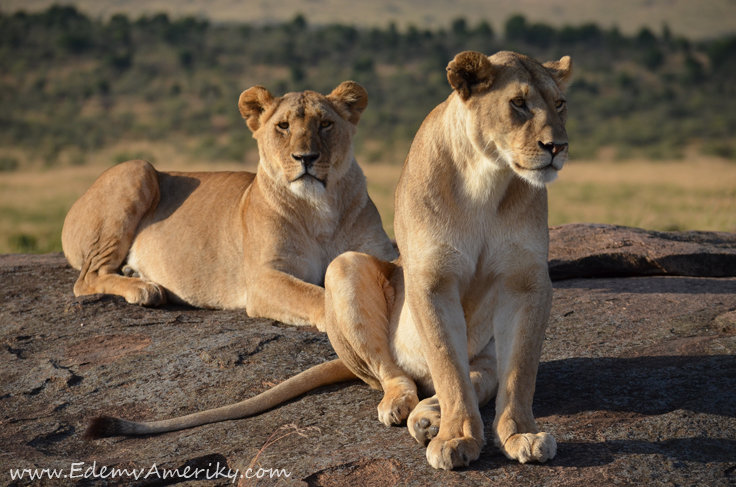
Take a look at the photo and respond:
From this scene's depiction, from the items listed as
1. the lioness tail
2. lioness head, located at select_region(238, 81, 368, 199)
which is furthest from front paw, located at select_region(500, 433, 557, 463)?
lioness head, located at select_region(238, 81, 368, 199)

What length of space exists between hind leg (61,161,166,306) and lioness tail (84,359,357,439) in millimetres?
3297

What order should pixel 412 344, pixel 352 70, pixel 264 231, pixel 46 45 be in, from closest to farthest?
pixel 412 344 < pixel 264 231 < pixel 352 70 < pixel 46 45

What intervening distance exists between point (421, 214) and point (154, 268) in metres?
4.28

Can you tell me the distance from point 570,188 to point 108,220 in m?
27.1

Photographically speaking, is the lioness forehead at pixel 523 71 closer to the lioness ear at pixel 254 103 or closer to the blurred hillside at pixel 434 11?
the lioness ear at pixel 254 103

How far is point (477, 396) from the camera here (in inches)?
148

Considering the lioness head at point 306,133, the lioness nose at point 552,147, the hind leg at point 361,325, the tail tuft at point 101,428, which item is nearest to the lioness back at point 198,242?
the lioness head at point 306,133

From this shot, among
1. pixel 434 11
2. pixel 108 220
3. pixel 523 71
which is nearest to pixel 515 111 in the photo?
pixel 523 71

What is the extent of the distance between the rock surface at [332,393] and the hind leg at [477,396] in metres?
0.08

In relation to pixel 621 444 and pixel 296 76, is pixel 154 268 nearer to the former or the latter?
pixel 621 444

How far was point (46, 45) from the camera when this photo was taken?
53844 mm

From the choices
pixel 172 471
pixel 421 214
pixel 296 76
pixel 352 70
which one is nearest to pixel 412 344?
pixel 421 214

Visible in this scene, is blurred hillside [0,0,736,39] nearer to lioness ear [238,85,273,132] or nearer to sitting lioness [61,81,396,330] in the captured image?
sitting lioness [61,81,396,330]

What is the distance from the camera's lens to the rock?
6418 mm
